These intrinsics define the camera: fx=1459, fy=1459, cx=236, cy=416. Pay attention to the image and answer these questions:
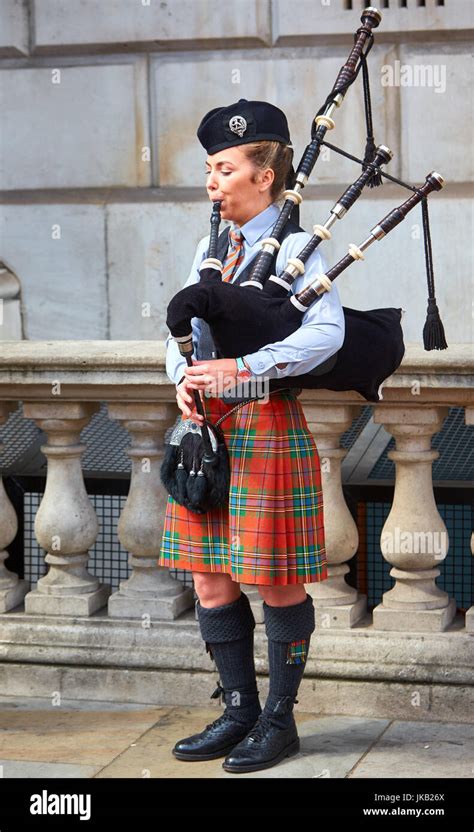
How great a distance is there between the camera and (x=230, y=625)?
3.86 metres

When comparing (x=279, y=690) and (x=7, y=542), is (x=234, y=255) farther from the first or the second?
(x=7, y=542)

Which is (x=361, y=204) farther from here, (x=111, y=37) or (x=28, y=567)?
(x=28, y=567)

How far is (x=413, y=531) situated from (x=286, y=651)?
0.63 meters

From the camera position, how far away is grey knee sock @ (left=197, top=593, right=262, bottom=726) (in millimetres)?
3865

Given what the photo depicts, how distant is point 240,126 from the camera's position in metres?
3.55

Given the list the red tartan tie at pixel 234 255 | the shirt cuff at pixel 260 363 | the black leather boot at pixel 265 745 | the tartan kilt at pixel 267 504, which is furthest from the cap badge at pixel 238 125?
the black leather boot at pixel 265 745

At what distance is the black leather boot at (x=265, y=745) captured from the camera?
3764 mm

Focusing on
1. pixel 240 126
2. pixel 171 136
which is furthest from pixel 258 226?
pixel 171 136

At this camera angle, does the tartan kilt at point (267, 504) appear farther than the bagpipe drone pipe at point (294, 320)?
Yes

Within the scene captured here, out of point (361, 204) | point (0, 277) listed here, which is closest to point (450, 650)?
point (361, 204)

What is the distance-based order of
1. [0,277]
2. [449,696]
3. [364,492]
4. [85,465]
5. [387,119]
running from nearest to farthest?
[449,696]
[364,492]
[85,465]
[387,119]
[0,277]

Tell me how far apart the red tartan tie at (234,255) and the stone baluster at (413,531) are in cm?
74

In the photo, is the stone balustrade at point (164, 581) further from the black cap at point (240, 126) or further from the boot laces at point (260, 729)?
→ the black cap at point (240, 126)

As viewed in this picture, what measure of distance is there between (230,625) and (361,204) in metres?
4.26
